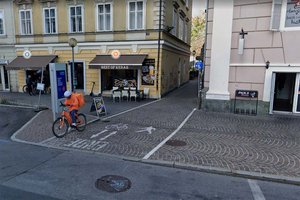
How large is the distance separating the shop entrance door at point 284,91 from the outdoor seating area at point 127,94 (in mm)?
7536

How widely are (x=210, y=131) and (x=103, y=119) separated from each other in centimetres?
440

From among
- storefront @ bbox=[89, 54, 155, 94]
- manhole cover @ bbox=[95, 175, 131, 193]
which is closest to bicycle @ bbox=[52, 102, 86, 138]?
manhole cover @ bbox=[95, 175, 131, 193]

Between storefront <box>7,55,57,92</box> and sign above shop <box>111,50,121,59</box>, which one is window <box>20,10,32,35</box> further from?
sign above shop <box>111,50,121,59</box>

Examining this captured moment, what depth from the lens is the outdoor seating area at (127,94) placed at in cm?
1437

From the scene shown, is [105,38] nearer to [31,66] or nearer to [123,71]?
[123,71]

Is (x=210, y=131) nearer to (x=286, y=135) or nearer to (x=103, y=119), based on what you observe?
(x=286, y=135)

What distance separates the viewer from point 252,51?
407 inches

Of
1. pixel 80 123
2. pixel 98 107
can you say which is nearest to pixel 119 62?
pixel 98 107

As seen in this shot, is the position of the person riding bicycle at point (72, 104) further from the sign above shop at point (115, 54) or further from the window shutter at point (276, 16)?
the window shutter at point (276, 16)

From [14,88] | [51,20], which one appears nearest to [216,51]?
[51,20]

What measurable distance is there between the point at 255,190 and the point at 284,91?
8950mm

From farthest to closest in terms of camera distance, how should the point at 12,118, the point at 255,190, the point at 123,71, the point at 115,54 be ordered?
the point at 123,71 → the point at 115,54 → the point at 12,118 → the point at 255,190

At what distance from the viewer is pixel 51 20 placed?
55.3 feet

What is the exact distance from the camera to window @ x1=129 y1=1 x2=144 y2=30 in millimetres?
14680
